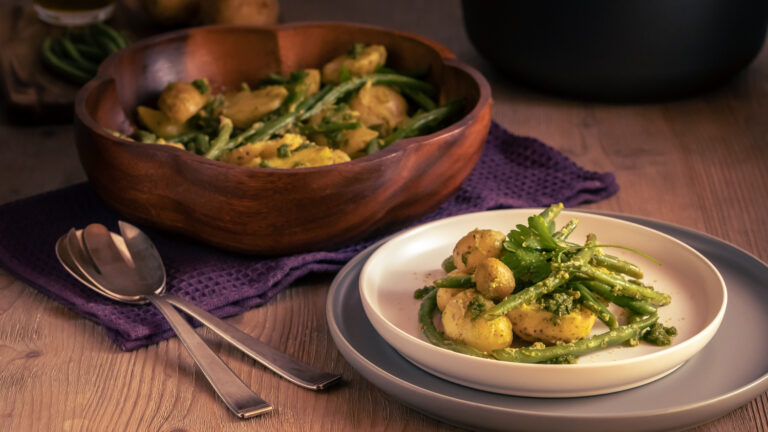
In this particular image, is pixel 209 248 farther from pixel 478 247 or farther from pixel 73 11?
pixel 73 11

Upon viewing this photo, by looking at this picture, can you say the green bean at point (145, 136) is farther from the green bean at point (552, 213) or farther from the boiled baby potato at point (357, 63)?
the green bean at point (552, 213)

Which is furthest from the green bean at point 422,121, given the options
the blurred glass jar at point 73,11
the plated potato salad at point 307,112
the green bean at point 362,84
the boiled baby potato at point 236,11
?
the blurred glass jar at point 73,11

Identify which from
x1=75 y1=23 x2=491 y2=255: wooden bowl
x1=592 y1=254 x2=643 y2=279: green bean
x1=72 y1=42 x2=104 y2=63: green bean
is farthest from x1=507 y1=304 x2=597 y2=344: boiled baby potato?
x1=72 y1=42 x2=104 y2=63: green bean

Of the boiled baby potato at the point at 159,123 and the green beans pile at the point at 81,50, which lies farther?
the green beans pile at the point at 81,50

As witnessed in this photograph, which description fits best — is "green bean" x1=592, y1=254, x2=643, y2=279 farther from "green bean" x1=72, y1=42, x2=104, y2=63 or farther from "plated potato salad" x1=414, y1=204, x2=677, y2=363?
"green bean" x1=72, y1=42, x2=104, y2=63

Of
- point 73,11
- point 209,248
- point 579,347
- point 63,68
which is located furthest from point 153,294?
point 73,11

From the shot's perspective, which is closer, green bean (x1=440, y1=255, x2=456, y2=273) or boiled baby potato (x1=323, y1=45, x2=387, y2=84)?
green bean (x1=440, y1=255, x2=456, y2=273)
